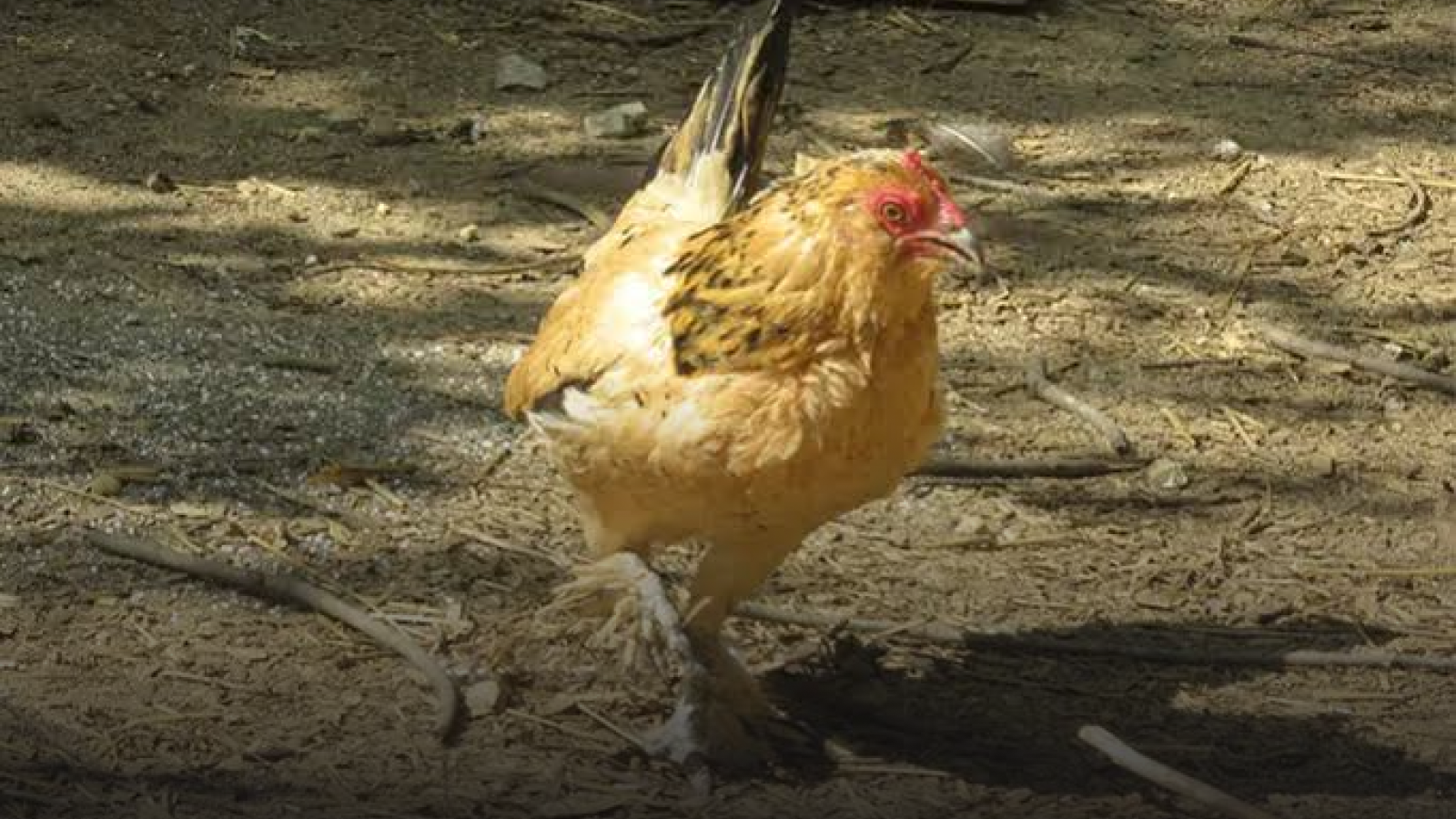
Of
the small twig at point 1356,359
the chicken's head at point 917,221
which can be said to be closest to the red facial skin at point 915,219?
the chicken's head at point 917,221

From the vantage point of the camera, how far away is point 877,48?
963cm

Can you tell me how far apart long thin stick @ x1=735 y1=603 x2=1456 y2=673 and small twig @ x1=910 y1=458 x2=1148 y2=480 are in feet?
3.03

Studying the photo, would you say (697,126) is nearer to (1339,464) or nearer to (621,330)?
(621,330)

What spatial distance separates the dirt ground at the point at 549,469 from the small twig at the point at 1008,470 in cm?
4

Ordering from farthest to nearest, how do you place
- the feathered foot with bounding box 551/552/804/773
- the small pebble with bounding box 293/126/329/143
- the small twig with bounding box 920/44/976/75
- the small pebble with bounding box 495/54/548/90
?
the small twig with bounding box 920/44/976/75 → the small pebble with bounding box 495/54/548/90 → the small pebble with bounding box 293/126/329/143 → the feathered foot with bounding box 551/552/804/773

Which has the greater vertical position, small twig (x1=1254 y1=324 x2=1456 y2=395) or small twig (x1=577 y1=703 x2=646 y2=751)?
small twig (x1=1254 y1=324 x2=1456 y2=395)

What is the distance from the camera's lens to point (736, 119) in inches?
235

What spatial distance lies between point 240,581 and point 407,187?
2.68 m

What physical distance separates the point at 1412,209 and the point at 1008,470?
2551 millimetres

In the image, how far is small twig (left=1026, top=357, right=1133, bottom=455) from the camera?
711 cm

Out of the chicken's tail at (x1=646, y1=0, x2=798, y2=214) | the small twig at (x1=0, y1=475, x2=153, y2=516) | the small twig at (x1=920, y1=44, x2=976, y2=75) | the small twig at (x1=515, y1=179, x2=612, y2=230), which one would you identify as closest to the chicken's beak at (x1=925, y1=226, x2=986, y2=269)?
the chicken's tail at (x1=646, y1=0, x2=798, y2=214)

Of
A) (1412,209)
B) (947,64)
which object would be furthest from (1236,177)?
(947,64)

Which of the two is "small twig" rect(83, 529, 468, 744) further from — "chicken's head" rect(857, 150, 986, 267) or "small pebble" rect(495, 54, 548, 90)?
"small pebble" rect(495, 54, 548, 90)

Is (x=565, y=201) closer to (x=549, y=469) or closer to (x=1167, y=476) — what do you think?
(x=549, y=469)
